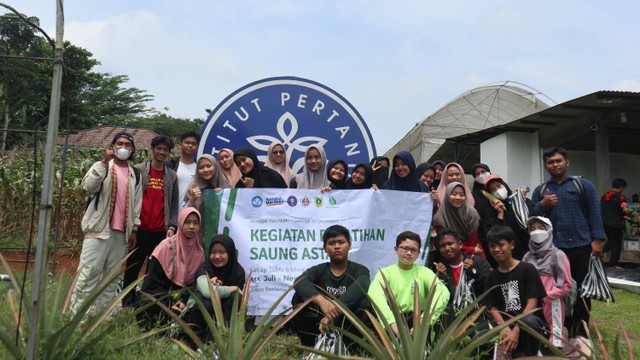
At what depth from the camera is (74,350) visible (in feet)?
9.23

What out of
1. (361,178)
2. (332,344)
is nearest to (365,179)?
(361,178)

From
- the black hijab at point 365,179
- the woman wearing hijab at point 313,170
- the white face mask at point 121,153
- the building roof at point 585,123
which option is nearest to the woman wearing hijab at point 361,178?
the black hijab at point 365,179

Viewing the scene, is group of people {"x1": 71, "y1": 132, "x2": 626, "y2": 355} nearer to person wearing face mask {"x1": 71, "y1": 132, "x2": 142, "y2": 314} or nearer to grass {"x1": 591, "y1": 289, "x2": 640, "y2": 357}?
person wearing face mask {"x1": 71, "y1": 132, "x2": 142, "y2": 314}

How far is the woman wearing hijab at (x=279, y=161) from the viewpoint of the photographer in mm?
4977

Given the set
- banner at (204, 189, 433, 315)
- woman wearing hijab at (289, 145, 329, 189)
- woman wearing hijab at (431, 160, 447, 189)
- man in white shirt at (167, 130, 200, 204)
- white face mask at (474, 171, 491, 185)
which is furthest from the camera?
woman wearing hijab at (431, 160, 447, 189)

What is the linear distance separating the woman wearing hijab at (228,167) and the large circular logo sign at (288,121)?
0.05 metres

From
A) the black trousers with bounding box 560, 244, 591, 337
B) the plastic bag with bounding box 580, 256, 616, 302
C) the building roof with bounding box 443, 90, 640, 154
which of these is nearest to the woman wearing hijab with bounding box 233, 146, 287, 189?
the black trousers with bounding box 560, 244, 591, 337

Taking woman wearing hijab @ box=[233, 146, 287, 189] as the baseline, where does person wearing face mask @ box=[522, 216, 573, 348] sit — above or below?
below

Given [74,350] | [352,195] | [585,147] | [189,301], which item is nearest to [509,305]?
[352,195]

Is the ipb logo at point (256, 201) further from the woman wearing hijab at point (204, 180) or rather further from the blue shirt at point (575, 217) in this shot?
the blue shirt at point (575, 217)

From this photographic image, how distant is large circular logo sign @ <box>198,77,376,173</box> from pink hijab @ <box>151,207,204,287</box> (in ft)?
2.23

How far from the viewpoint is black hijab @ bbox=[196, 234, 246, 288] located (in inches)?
175

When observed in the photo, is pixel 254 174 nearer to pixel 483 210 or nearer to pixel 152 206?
pixel 152 206

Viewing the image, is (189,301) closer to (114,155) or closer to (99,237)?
(99,237)
